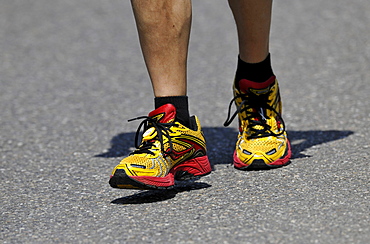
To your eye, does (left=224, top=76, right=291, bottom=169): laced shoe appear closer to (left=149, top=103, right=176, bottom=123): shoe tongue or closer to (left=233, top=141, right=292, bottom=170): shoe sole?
(left=233, top=141, right=292, bottom=170): shoe sole

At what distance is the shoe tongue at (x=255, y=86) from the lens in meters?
3.03

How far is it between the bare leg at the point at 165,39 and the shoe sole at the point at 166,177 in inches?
11.6

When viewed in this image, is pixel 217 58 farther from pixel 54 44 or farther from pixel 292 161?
pixel 292 161

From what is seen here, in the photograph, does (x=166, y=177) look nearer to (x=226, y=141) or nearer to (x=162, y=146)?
(x=162, y=146)

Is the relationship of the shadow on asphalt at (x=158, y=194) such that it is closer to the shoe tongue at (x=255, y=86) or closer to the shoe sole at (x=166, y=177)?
the shoe sole at (x=166, y=177)

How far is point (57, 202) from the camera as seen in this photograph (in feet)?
8.92

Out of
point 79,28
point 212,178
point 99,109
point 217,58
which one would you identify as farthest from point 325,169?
point 79,28

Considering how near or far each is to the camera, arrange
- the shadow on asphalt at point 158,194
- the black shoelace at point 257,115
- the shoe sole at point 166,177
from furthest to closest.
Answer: the black shoelace at point 257,115 → the shadow on asphalt at point 158,194 → the shoe sole at point 166,177

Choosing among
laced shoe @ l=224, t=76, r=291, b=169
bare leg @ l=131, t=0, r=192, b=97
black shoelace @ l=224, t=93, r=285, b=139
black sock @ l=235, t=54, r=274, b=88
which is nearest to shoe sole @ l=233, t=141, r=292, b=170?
laced shoe @ l=224, t=76, r=291, b=169

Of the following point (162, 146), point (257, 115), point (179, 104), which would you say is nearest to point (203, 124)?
point (257, 115)

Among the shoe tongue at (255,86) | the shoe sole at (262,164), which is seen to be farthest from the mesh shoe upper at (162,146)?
the shoe tongue at (255,86)

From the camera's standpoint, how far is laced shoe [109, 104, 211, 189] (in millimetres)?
2502

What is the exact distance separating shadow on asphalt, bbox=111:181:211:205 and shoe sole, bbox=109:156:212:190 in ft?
0.14

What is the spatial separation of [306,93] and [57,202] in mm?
2333
